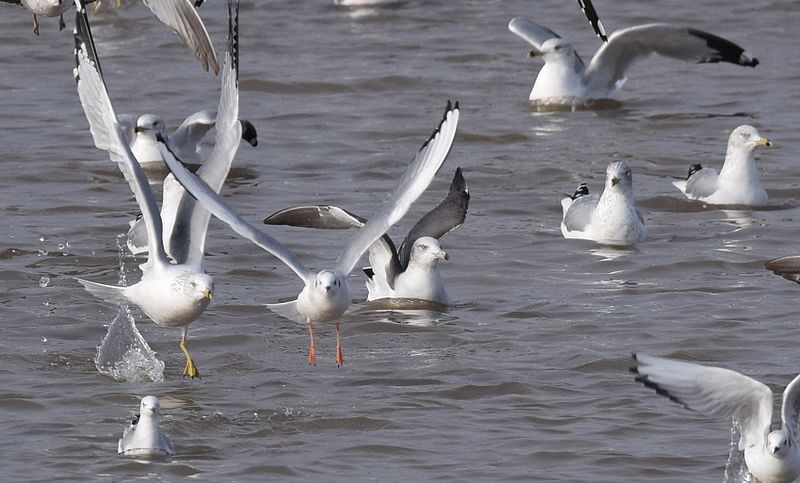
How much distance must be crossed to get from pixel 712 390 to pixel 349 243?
245 cm

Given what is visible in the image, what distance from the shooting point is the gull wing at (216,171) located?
30.0 feet

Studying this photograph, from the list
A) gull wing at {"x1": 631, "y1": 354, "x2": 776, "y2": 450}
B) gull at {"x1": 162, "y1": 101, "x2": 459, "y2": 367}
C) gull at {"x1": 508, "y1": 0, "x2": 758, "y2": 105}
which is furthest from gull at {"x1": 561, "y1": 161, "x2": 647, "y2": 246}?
gull wing at {"x1": 631, "y1": 354, "x2": 776, "y2": 450}

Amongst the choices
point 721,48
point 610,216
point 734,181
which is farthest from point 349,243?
point 721,48

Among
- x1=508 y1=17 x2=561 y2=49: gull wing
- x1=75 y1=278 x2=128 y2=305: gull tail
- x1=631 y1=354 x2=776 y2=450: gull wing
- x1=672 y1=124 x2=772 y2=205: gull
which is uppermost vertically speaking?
x1=508 y1=17 x2=561 y2=49: gull wing

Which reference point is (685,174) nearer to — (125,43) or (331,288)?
Answer: (331,288)

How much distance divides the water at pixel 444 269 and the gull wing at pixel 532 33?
1.74 ft

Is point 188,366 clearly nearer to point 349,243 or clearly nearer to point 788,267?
point 349,243

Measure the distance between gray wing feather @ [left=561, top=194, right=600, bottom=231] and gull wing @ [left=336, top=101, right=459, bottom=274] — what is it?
10.6ft

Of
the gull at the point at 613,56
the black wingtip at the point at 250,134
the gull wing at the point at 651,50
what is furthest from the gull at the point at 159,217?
the gull wing at the point at 651,50

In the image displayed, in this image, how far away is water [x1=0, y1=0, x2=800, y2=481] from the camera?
8125 mm

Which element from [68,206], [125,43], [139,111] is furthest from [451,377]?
[125,43]

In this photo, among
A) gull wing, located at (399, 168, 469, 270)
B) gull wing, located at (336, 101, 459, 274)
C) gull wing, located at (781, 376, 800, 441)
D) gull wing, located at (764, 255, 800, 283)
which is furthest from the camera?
gull wing, located at (399, 168, 469, 270)

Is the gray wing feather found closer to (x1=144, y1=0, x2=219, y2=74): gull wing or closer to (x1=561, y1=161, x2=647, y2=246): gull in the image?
(x1=561, y1=161, x2=647, y2=246): gull

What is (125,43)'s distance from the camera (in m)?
19.7
